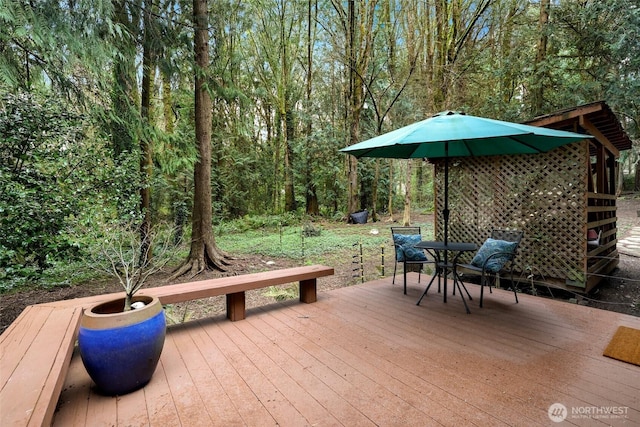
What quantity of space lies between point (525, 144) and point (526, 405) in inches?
99.1

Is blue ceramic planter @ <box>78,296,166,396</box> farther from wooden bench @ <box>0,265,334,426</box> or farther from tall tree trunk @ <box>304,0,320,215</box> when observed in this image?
tall tree trunk @ <box>304,0,320,215</box>

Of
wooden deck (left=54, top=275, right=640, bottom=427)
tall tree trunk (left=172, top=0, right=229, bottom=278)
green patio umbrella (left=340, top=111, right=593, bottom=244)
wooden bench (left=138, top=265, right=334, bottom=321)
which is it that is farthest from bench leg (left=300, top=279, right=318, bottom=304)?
tall tree trunk (left=172, top=0, right=229, bottom=278)

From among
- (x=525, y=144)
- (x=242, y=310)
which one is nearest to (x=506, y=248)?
(x=525, y=144)

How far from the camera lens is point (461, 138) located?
256cm

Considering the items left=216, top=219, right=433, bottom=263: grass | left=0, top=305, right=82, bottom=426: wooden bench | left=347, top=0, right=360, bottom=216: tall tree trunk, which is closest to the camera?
left=0, top=305, right=82, bottom=426: wooden bench

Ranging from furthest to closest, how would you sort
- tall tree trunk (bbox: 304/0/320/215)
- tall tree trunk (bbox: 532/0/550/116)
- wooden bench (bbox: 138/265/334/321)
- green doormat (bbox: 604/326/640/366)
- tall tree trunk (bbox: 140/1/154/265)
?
tall tree trunk (bbox: 304/0/320/215), tall tree trunk (bbox: 532/0/550/116), tall tree trunk (bbox: 140/1/154/265), wooden bench (bbox: 138/265/334/321), green doormat (bbox: 604/326/640/366)

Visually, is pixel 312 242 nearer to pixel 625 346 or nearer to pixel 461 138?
pixel 461 138

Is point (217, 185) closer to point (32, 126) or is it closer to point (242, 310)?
point (32, 126)

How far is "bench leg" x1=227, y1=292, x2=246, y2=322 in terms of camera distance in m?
3.20

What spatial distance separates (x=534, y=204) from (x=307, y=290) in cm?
358

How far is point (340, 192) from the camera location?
15094mm

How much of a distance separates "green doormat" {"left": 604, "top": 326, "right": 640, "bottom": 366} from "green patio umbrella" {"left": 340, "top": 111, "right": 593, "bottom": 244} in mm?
1546

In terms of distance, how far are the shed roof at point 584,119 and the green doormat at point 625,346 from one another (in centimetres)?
272

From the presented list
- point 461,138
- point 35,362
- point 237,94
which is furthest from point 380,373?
point 237,94
